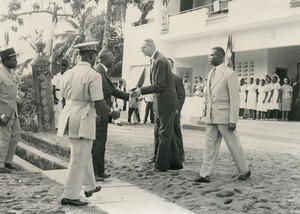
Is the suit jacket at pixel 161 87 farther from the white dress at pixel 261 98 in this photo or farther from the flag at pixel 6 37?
the white dress at pixel 261 98

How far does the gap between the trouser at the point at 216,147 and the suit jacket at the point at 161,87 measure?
2.55 feet

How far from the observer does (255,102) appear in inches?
591

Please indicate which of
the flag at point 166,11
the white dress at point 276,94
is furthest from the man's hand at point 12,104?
the flag at point 166,11

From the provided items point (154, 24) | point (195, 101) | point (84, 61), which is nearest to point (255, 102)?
point (195, 101)

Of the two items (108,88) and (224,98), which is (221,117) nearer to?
(224,98)

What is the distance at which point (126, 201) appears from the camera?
4637mm

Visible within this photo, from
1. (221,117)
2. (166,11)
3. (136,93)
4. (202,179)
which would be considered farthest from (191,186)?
(166,11)

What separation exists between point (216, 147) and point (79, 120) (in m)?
2.08

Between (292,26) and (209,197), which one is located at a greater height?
(292,26)

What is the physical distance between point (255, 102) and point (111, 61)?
10053mm

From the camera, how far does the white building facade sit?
14.2 meters

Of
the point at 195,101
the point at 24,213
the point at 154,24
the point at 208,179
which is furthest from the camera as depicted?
the point at 154,24

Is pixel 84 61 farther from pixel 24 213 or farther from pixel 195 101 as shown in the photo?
pixel 195 101

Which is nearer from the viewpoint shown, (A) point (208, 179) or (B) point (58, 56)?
(A) point (208, 179)
